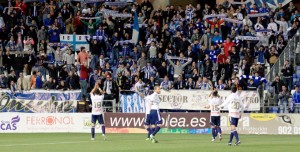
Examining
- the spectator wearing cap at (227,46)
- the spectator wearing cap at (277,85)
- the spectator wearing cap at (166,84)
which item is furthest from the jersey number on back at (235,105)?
the spectator wearing cap at (227,46)

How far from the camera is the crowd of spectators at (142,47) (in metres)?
45.4

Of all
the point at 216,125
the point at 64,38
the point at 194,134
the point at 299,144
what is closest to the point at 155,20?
the point at 64,38

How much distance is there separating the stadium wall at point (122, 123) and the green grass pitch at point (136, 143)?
157cm

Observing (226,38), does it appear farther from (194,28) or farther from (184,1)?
(184,1)

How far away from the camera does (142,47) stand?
48500 millimetres

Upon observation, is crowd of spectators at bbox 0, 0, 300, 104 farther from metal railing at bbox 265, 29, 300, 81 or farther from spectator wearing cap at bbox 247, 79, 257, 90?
metal railing at bbox 265, 29, 300, 81

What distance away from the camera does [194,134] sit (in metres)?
42.3

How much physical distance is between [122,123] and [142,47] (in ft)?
20.1

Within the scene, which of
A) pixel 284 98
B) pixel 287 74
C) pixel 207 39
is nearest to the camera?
pixel 284 98

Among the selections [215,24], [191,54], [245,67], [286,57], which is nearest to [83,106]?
[191,54]

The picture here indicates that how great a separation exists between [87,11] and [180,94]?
9893mm

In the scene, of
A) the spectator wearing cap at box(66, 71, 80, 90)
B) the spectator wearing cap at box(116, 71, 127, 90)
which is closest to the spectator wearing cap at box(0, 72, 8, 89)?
the spectator wearing cap at box(66, 71, 80, 90)

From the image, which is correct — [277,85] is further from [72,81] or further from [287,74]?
[72,81]

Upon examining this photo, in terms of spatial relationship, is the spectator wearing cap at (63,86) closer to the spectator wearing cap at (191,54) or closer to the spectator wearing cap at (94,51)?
the spectator wearing cap at (94,51)
